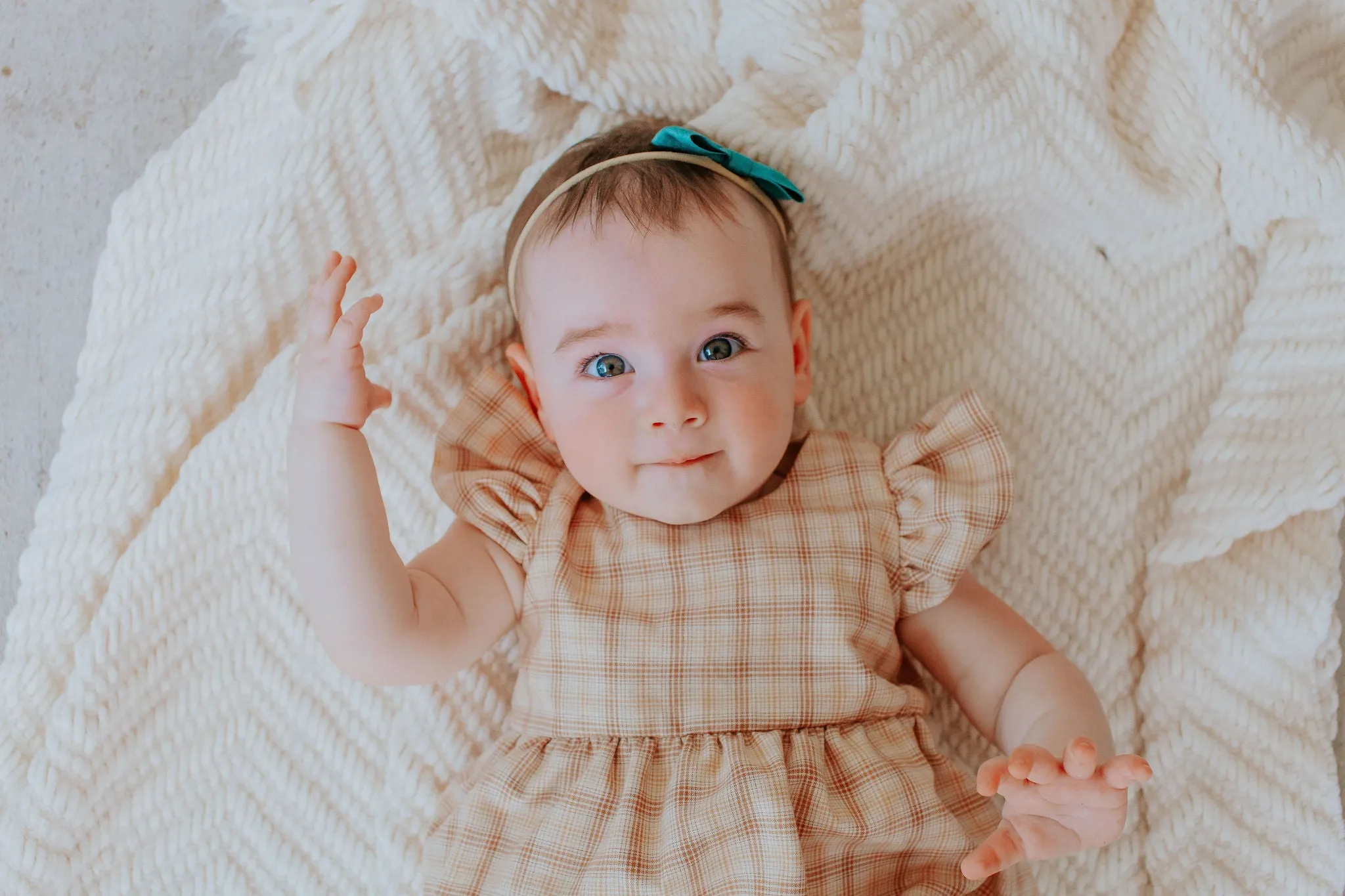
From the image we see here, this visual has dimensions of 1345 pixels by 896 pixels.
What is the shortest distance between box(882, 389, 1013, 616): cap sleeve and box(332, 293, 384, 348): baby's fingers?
562mm

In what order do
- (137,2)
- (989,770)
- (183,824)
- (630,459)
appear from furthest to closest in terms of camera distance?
1. (137,2)
2. (183,824)
3. (630,459)
4. (989,770)

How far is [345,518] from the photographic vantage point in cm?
112

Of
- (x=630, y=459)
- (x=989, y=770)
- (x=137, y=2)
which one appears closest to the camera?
(x=989, y=770)

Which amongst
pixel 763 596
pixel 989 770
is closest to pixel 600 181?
pixel 763 596

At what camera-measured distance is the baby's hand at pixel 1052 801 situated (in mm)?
983

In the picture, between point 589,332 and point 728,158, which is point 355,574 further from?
point 728,158

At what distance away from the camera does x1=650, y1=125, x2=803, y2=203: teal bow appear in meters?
1.25

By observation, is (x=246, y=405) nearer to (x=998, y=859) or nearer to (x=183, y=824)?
(x=183, y=824)

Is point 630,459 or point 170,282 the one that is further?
point 170,282

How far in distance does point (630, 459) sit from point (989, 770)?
436mm

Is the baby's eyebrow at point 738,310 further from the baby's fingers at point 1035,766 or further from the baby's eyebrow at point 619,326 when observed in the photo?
the baby's fingers at point 1035,766

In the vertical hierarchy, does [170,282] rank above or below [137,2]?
below

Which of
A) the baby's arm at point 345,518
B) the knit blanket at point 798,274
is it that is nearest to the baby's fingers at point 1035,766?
the knit blanket at point 798,274

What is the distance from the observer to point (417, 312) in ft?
4.36
